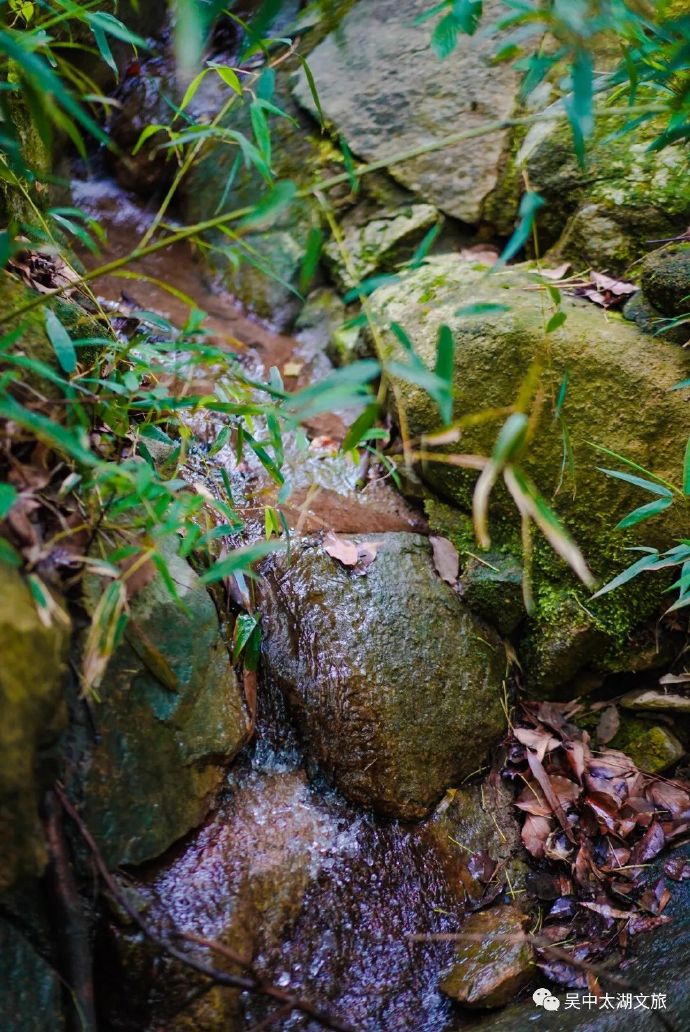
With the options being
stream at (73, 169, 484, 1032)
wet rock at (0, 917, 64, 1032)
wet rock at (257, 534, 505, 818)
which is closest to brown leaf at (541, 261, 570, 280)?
wet rock at (257, 534, 505, 818)

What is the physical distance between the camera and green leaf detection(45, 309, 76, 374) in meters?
1.73

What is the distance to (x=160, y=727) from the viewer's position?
209cm

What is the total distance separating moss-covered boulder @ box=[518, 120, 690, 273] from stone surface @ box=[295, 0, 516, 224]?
41 cm

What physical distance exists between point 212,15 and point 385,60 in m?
3.08

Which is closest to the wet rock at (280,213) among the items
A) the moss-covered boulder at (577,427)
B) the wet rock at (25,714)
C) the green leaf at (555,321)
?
the moss-covered boulder at (577,427)

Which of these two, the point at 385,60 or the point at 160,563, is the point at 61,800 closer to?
the point at 160,563

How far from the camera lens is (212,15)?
152cm

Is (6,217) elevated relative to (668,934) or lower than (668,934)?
elevated

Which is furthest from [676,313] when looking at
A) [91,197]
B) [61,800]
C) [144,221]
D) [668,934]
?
[91,197]

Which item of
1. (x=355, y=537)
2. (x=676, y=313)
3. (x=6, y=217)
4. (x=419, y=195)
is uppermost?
(x=6, y=217)

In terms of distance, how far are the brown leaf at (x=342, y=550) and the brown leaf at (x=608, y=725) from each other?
Answer: 3.96ft

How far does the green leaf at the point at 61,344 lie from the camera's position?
1729 millimetres

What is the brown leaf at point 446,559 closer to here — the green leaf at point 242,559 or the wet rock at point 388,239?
the green leaf at point 242,559

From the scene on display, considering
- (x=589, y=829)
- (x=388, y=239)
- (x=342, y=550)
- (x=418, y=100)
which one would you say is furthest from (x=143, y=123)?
(x=589, y=829)
